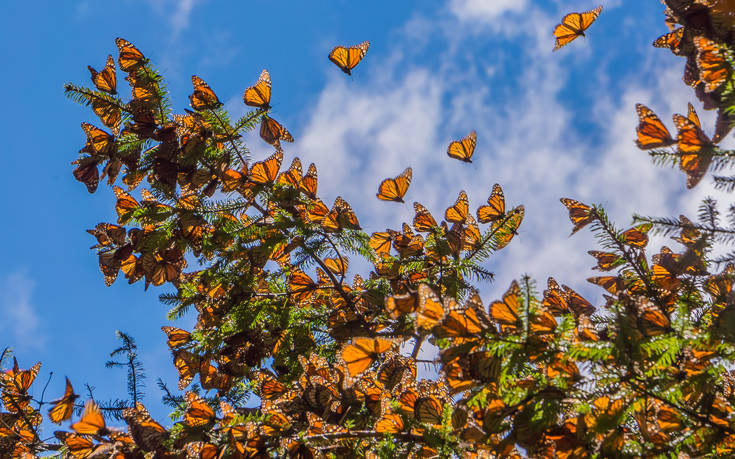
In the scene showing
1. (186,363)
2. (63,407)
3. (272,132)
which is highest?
(272,132)

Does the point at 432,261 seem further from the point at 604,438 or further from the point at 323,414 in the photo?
the point at 604,438

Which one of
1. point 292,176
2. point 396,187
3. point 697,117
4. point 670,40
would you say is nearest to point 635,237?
point 697,117

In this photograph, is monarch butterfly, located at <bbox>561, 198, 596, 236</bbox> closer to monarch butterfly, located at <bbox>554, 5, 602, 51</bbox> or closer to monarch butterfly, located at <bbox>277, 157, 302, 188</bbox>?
monarch butterfly, located at <bbox>554, 5, 602, 51</bbox>

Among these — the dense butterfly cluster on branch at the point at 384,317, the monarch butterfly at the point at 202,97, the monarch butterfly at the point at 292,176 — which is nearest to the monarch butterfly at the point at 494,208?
the dense butterfly cluster on branch at the point at 384,317

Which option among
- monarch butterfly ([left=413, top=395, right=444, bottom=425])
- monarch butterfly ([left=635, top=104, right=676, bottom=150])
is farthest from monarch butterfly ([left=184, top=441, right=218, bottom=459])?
monarch butterfly ([left=635, top=104, right=676, bottom=150])

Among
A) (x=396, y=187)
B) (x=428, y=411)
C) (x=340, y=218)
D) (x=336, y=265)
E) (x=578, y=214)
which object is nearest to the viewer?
(x=428, y=411)

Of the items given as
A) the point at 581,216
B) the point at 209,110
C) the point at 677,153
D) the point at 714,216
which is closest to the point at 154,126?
the point at 209,110

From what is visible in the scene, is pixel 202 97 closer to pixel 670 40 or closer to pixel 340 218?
pixel 340 218
